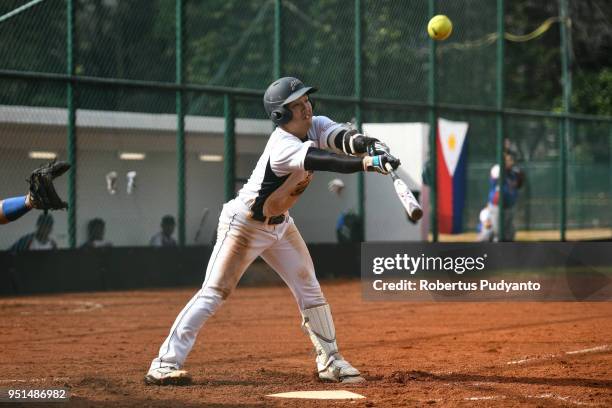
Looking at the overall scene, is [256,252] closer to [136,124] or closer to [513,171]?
[136,124]

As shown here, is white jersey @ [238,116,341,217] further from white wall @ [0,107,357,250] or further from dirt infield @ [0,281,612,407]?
white wall @ [0,107,357,250]

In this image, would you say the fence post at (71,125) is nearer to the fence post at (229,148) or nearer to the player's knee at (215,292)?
the fence post at (229,148)

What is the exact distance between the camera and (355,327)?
945 cm

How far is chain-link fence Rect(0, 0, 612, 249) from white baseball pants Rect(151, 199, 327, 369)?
6.37 metres

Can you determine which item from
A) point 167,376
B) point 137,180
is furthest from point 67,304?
point 167,376

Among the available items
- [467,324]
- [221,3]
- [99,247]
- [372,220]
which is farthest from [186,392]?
[221,3]

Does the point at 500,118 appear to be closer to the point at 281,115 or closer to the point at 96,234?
the point at 96,234

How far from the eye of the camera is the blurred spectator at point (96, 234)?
42.0ft

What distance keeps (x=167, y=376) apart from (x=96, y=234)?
7.37 m

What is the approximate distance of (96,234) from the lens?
511 inches

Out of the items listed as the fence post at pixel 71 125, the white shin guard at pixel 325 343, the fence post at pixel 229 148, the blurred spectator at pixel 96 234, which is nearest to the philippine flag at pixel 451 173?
Answer: the fence post at pixel 229 148

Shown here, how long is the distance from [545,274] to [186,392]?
9.76 metres

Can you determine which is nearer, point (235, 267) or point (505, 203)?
point (235, 267)

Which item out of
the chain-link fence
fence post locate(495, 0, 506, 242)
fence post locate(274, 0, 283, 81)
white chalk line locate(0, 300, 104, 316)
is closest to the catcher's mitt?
white chalk line locate(0, 300, 104, 316)
